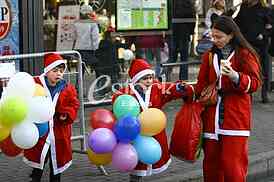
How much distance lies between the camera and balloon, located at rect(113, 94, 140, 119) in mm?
6022

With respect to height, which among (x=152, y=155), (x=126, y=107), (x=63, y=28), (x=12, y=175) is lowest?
(x=12, y=175)

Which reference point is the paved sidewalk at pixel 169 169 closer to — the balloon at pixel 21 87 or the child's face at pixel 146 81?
the child's face at pixel 146 81

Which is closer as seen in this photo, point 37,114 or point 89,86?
point 37,114

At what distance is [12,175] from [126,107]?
2.00m

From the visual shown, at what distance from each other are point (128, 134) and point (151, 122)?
23 cm

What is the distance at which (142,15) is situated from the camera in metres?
11.7

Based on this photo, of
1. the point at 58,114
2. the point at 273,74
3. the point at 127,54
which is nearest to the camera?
the point at 58,114

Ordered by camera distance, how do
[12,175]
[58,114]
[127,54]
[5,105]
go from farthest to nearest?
[127,54]
[12,175]
[58,114]
[5,105]

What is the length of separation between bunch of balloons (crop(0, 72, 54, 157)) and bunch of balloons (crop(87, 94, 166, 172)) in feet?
1.61

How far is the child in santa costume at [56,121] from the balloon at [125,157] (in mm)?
625

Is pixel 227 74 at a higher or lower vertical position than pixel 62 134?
higher

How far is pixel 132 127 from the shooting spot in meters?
5.91

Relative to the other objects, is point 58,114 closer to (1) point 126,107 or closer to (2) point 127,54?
(1) point 126,107

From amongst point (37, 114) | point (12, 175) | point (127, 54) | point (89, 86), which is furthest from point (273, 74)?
point (37, 114)
